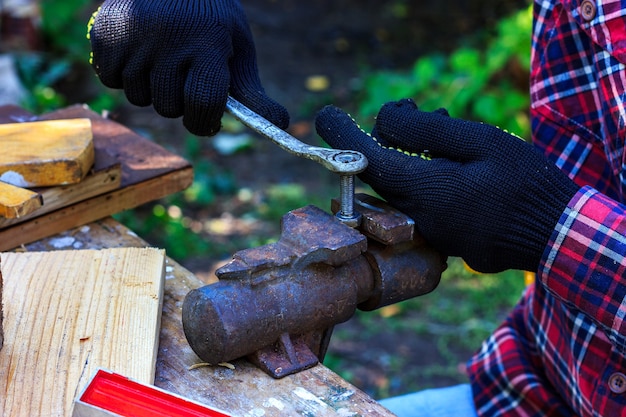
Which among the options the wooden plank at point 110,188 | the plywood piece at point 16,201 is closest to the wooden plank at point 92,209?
the wooden plank at point 110,188

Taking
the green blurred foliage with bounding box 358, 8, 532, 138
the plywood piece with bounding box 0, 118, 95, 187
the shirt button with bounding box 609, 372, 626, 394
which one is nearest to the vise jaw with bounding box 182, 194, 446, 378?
the shirt button with bounding box 609, 372, 626, 394

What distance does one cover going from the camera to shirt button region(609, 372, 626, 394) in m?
1.35

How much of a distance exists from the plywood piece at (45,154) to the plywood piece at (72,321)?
18cm

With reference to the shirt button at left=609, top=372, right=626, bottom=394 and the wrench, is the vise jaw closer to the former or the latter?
the wrench

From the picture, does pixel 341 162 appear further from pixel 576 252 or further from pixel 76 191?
pixel 76 191

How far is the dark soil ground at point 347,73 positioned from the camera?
322 centimetres

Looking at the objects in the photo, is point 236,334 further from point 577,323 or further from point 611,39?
point 611,39

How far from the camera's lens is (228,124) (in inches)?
196

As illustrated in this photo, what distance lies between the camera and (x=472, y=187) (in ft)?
3.97

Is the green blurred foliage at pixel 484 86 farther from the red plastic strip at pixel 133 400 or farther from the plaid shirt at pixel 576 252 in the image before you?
the red plastic strip at pixel 133 400

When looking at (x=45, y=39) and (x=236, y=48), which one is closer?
(x=236, y=48)

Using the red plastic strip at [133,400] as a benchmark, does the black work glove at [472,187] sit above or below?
above

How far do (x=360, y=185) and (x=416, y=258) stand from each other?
292 centimetres

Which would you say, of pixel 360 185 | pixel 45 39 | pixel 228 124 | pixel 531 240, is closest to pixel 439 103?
pixel 360 185
